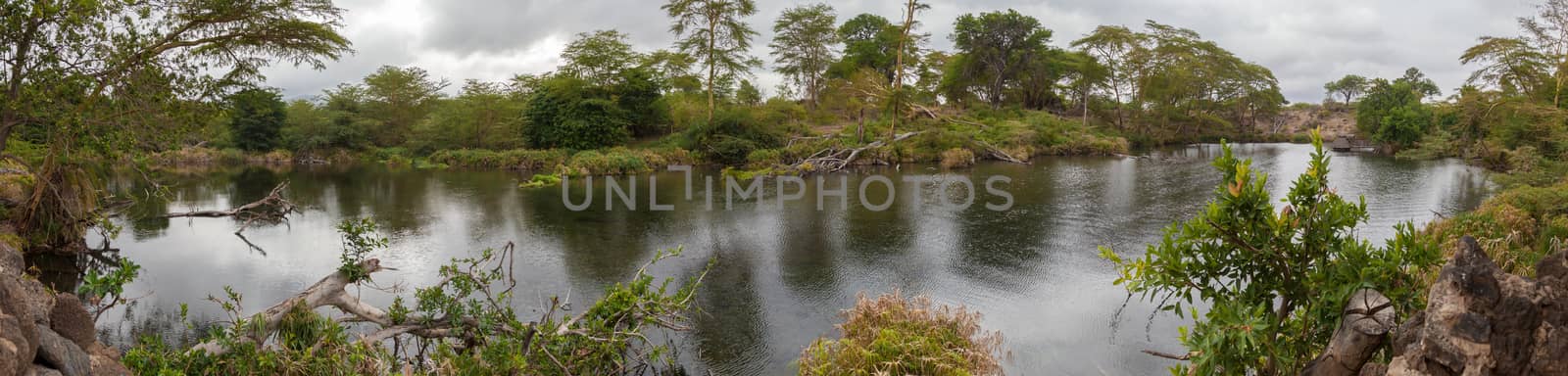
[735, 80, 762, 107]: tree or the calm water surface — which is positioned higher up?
[735, 80, 762, 107]: tree

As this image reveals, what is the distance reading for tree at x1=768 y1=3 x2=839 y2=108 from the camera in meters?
38.3

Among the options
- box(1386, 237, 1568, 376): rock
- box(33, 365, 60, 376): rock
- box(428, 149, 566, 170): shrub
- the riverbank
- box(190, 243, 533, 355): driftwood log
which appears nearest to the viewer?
box(1386, 237, 1568, 376): rock

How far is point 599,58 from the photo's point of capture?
31219mm

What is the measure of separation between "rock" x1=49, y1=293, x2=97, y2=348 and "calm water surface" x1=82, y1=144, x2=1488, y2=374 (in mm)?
3424

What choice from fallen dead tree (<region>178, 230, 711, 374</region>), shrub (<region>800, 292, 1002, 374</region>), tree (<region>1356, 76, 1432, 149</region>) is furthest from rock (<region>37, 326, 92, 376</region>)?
tree (<region>1356, 76, 1432, 149</region>)

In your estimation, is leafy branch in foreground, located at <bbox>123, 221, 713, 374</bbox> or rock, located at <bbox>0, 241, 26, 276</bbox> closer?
rock, located at <bbox>0, 241, 26, 276</bbox>

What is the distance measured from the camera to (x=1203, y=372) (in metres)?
3.42

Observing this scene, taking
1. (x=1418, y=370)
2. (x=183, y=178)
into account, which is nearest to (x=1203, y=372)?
(x=1418, y=370)

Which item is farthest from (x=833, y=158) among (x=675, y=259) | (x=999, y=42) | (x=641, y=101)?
(x=999, y=42)

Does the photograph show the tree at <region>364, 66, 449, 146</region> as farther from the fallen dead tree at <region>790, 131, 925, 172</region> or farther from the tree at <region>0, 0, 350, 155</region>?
the tree at <region>0, 0, 350, 155</region>

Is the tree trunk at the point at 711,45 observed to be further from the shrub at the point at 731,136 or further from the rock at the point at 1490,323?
the rock at the point at 1490,323

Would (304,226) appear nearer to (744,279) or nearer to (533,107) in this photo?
(744,279)

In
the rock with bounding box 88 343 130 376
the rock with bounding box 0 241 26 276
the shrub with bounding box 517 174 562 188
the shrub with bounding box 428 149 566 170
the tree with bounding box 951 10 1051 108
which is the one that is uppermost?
the tree with bounding box 951 10 1051 108

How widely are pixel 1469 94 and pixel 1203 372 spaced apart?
21.6 metres
